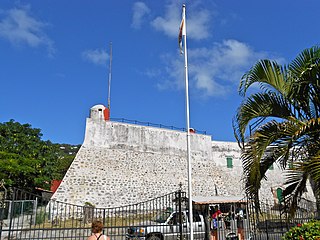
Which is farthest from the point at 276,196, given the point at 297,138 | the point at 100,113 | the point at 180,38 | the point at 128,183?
the point at 297,138

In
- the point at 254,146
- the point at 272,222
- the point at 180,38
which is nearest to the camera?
the point at 254,146

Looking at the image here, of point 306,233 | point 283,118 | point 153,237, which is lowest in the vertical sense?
point 153,237

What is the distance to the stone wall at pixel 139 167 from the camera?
24.0m

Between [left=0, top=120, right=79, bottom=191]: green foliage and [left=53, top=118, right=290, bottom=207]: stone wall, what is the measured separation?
2.98 meters

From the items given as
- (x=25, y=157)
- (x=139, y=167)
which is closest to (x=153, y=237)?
(x=139, y=167)

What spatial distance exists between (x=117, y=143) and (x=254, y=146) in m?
22.8

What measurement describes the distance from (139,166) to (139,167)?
4.4 inches

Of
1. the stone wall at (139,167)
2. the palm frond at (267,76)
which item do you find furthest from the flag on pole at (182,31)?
the stone wall at (139,167)

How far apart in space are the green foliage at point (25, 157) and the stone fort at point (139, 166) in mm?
2972

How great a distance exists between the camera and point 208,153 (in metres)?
32.3

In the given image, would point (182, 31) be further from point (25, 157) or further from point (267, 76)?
point (25, 157)

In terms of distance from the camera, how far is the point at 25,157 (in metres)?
24.5

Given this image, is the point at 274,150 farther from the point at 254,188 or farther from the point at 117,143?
the point at 117,143

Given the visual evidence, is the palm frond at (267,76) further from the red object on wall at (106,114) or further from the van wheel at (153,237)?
the red object on wall at (106,114)
